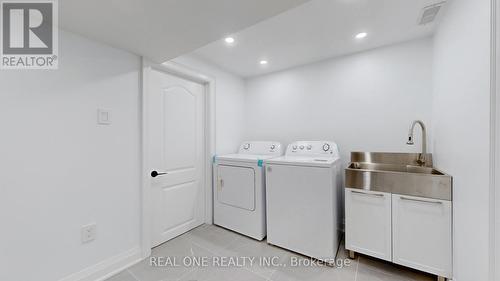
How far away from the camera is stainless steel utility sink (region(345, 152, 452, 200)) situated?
1.45 m

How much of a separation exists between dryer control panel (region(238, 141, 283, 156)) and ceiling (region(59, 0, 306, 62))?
1642 millimetres

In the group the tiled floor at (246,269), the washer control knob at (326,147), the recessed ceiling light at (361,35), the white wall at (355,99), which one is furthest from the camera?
the washer control knob at (326,147)

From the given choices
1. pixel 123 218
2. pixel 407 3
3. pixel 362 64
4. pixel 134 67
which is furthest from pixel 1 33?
pixel 362 64

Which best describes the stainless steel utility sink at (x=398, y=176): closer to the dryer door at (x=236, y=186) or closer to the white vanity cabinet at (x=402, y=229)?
the white vanity cabinet at (x=402, y=229)

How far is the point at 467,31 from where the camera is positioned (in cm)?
117

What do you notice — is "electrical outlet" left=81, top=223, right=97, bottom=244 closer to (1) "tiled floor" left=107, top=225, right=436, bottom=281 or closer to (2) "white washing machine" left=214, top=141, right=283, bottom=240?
(1) "tiled floor" left=107, top=225, right=436, bottom=281

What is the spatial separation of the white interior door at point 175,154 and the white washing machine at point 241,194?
0.29m

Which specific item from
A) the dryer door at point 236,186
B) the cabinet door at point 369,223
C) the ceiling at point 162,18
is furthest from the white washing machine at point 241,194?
the ceiling at point 162,18

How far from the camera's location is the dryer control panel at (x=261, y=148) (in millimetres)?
2688

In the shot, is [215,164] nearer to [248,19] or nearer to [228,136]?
[228,136]

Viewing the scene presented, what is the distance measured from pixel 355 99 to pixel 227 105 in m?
1.73

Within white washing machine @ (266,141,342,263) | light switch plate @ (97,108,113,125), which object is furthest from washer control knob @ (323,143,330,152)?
light switch plate @ (97,108,113,125)

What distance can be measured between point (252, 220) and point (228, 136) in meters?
1.25

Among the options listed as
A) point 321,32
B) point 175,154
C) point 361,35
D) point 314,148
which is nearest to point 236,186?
point 175,154
